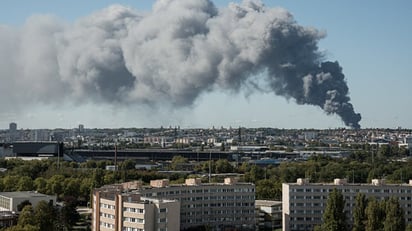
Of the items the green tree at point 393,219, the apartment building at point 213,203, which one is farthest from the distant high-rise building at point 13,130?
the green tree at point 393,219

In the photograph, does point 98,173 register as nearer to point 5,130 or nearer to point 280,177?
point 280,177

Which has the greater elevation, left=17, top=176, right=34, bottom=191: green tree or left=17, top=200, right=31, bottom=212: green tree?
left=17, top=176, right=34, bottom=191: green tree

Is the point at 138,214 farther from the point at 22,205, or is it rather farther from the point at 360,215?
the point at 22,205

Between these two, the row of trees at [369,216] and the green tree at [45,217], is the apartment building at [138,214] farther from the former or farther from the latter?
the row of trees at [369,216]

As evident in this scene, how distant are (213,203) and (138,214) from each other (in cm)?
1051

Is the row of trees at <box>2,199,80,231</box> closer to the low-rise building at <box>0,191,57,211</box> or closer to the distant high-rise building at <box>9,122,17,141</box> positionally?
the low-rise building at <box>0,191,57,211</box>

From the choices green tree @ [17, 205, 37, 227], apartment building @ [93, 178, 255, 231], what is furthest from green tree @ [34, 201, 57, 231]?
apartment building @ [93, 178, 255, 231]

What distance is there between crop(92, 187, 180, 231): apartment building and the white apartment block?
9808 mm

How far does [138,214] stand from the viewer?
1639cm

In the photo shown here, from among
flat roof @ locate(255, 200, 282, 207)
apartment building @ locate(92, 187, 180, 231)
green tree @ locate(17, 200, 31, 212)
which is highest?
apartment building @ locate(92, 187, 180, 231)

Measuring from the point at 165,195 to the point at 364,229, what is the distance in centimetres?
770

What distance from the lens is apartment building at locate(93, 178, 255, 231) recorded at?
25531mm

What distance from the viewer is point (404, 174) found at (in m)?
38.2

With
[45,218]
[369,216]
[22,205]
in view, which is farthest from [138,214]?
[22,205]
